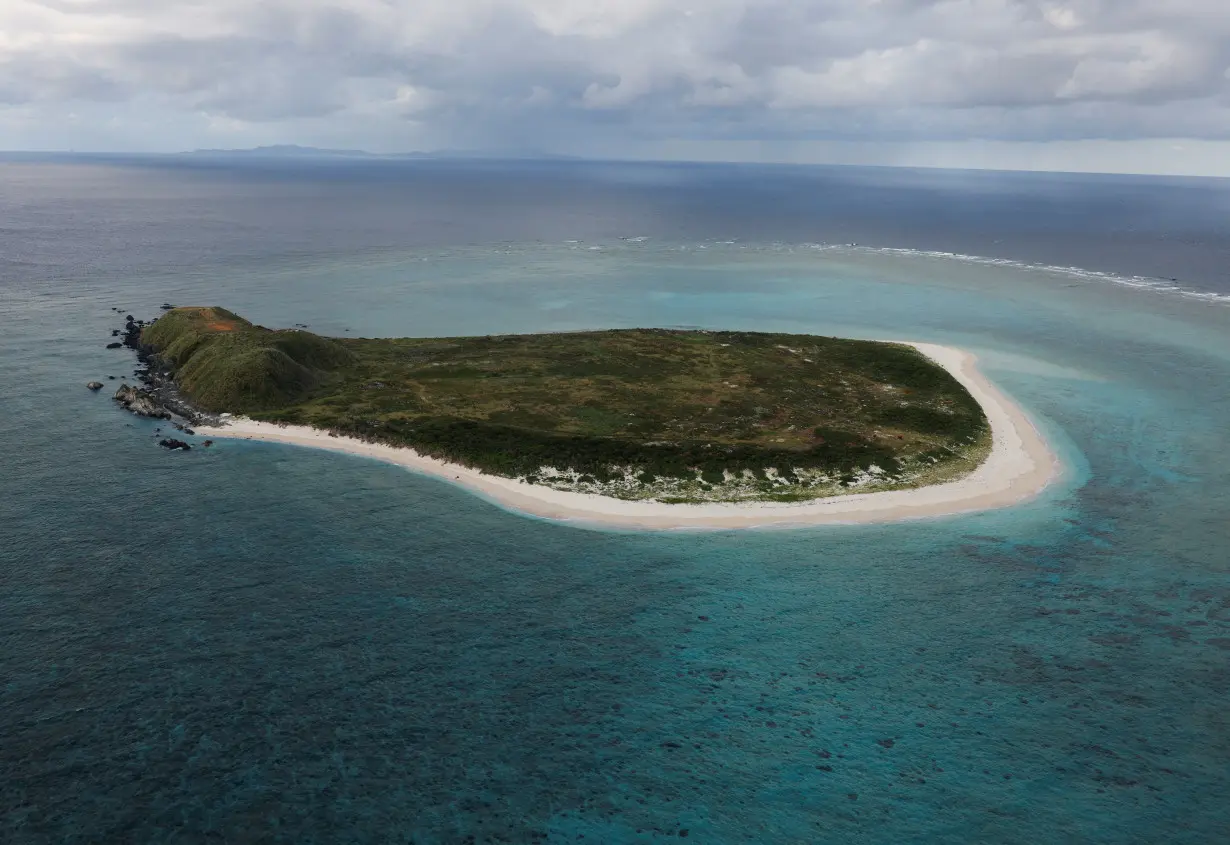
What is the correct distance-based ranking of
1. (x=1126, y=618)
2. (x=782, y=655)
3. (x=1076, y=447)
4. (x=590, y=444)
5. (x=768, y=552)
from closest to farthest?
(x=782, y=655) < (x=1126, y=618) < (x=768, y=552) < (x=590, y=444) < (x=1076, y=447)

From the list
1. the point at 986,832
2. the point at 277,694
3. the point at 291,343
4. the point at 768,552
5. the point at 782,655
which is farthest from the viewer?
the point at 291,343

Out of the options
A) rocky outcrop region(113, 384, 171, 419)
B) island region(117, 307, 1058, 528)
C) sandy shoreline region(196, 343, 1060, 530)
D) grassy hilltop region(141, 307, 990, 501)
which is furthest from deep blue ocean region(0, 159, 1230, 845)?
grassy hilltop region(141, 307, 990, 501)

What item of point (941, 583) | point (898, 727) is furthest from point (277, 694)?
point (941, 583)

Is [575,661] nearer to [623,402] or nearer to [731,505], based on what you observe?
[731,505]

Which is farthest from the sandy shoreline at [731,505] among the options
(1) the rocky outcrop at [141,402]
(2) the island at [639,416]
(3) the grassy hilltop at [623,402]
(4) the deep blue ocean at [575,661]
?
(1) the rocky outcrop at [141,402]

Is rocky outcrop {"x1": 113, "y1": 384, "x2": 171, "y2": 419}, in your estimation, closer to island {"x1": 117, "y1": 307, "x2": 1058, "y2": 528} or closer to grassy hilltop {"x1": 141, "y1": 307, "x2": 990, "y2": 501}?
island {"x1": 117, "y1": 307, "x2": 1058, "y2": 528}

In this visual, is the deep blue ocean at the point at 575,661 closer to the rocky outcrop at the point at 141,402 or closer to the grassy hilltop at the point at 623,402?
the rocky outcrop at the point at 141,402

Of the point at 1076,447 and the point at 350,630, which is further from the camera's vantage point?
the point at 1076,447

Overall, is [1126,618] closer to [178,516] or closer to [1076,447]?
[1076,447]
